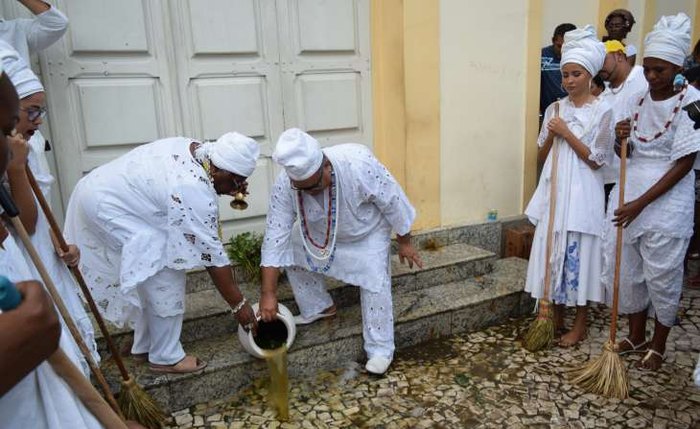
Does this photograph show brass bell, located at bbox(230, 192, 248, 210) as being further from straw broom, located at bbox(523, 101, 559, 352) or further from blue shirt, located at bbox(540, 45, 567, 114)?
blue shirt, located at bbox(540, 45, 567, 114)

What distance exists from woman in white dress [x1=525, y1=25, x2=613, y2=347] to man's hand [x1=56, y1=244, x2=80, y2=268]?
2.98 meters

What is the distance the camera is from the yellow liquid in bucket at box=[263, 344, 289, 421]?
2.90 m

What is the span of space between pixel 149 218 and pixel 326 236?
1.11 m

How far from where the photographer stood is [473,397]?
3061 millimetres

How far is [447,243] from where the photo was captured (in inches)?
192

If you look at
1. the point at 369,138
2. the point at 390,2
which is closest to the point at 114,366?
the point at 369,138

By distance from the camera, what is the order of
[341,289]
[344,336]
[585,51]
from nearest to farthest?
[585,51] → [344,336] → [341,289]

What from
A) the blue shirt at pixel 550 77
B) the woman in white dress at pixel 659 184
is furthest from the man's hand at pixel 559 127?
the blue shirt at pixel 550 77

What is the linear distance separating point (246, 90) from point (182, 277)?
1.79 meters

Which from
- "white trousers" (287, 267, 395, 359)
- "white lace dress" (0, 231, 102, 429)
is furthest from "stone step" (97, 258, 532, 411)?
"white lace dress" (0, 231, 102, 429)

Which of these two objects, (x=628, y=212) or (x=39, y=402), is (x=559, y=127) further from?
(x=39, y=402)

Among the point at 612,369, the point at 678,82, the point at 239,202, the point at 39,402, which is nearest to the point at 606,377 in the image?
the point at 612,369

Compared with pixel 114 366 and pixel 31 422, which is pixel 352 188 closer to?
pixel 114 366

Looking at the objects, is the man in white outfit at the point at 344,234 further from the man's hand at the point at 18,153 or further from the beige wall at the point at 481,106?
the beige wall at the point at 481,106
